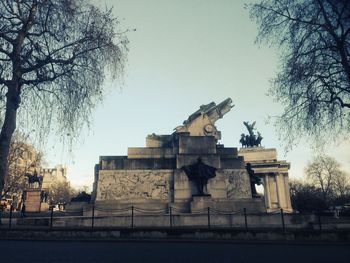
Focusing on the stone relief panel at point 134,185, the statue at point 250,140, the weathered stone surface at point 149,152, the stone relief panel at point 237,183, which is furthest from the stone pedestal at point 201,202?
the statue at point 250,140

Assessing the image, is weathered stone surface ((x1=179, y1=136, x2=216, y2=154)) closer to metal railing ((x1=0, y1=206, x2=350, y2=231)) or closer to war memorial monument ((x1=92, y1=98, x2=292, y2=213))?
war memorial monument ((x1=92, y1=98, x2=292, y2=213))

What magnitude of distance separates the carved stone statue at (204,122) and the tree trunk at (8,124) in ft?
43.6

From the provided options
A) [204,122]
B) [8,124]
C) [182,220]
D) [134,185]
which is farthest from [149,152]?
[8,124]

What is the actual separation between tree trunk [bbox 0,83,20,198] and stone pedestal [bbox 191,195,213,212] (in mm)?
9639

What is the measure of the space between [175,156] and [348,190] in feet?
304

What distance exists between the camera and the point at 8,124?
1256 centimetres

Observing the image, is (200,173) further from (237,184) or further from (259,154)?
(259,154)

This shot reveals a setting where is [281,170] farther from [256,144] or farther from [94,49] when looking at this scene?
[94,49]

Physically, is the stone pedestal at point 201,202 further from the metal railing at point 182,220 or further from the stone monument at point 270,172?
the stone monument at point 270,172

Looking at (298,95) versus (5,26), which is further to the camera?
(298,95)

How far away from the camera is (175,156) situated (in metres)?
20.3

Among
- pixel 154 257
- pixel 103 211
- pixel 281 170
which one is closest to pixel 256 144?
pixel 281 170

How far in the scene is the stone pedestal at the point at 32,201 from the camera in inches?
1246

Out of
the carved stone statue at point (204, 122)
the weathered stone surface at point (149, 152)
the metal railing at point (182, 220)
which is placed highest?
the carved stone statue at point (204, 122)
